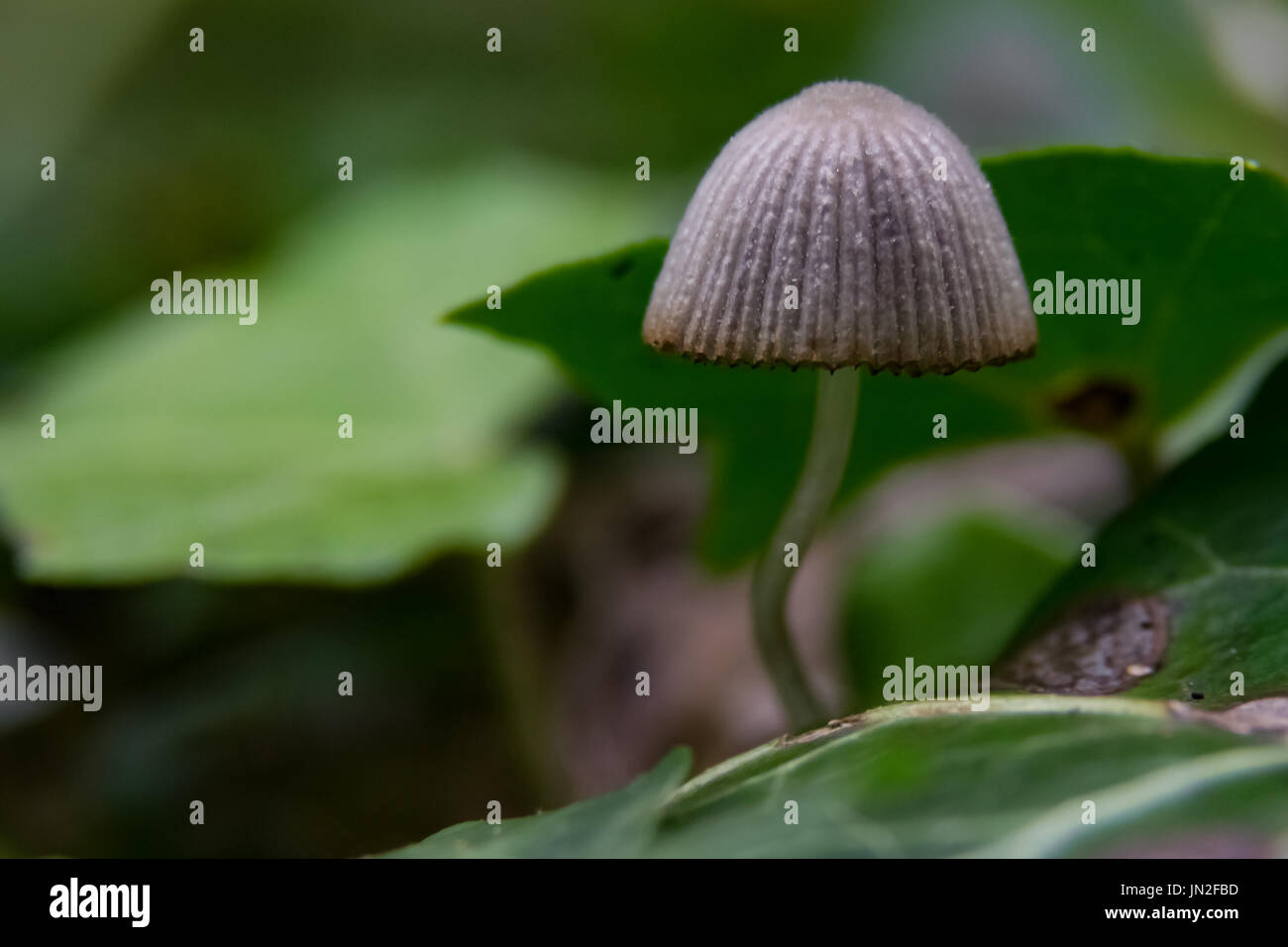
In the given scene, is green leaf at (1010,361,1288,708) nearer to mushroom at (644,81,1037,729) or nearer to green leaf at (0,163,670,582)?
mushroom at (644,81,1037,729)

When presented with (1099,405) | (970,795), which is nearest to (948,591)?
(1099,405)

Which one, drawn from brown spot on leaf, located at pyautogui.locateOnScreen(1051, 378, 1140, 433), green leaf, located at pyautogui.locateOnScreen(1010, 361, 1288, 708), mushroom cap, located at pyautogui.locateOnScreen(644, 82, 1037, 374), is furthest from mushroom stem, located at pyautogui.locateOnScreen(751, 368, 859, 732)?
brown spot on leaf, located at pyautogui.locateOnScreen(1051, 378, 1140, 433)

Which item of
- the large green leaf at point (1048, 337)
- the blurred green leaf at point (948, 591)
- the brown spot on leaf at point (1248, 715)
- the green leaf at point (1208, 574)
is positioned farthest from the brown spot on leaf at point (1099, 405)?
the brown spot on leaf at point (1248, 715)

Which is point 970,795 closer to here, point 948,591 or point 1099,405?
point 1099,405

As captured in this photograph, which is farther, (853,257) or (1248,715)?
(853,257)

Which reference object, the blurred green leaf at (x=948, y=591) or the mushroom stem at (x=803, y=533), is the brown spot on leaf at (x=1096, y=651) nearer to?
the mushroom stem at (x=803, y=533)

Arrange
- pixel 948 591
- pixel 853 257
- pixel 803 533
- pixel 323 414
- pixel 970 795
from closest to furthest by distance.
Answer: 1. pixel 970 795
2. pixel 853 257
3. pixel 803 533
4. pixel 948 591
5. pixel 323 414

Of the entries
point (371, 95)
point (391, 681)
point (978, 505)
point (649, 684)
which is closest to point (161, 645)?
point (391, 681)

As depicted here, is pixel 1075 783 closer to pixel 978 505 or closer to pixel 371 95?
pixel 978 505
